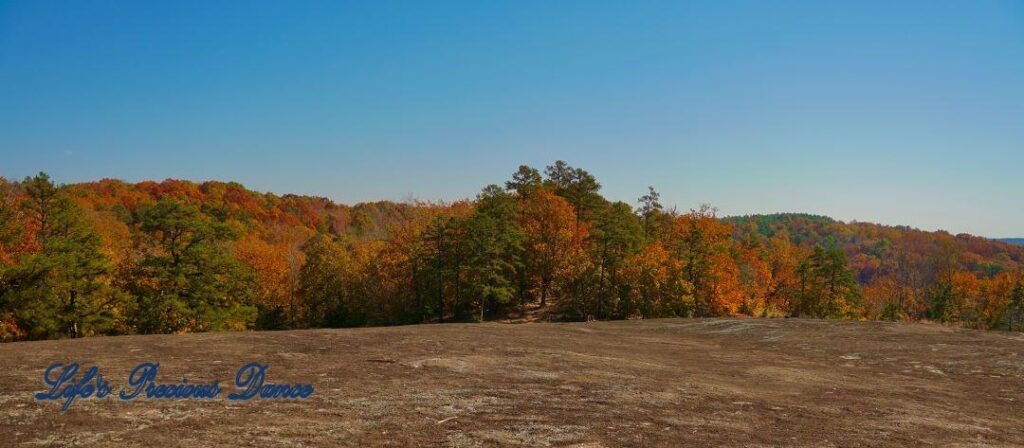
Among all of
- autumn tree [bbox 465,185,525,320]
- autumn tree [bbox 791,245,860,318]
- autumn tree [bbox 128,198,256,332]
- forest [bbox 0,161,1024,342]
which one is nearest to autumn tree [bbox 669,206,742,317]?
forest [bbox 0,161,1024,342]

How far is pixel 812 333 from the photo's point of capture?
26.7 meters

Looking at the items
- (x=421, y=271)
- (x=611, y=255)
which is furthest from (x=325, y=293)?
(x=611, y=255)

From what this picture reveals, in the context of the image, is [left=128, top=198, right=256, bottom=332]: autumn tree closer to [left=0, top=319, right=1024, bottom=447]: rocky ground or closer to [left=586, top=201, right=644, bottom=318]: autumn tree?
[left=0, top=319, right=1024, bottom=447]: rocky ground

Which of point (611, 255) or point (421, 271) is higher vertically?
point (611, 255)

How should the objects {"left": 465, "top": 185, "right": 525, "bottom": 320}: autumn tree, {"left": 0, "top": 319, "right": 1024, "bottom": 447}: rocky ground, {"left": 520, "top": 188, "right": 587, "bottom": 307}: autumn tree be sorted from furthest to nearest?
{"left": 520, "top": 188, "right": 587, "bottom": 307}: autumn tree
{"left": 465, "top": 185, "right": 525, "bottom": 320}: autumn tree
{"left": 0, "top": 319, "right": 1024, "bottom": 447}: rocky ground

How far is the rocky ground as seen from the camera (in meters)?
8.80

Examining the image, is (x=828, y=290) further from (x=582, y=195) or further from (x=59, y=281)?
(x=59, y=281)

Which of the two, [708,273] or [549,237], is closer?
[708,273]

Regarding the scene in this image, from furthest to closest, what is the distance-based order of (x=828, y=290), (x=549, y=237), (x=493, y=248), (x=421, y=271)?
1. (x=828, y=290)
2. (x=549, y=237)
3. (x=421, y=271)
4. (x=493, y=248)

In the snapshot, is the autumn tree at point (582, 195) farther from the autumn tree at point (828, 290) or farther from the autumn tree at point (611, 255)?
the autumn tree at point (828, 290)

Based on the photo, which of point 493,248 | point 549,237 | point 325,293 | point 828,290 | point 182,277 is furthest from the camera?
point 325,293

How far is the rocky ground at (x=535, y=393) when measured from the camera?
8797 millimetres

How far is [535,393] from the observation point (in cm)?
1223

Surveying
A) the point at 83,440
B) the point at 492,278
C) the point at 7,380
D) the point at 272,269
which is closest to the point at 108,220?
the point at 272,269
